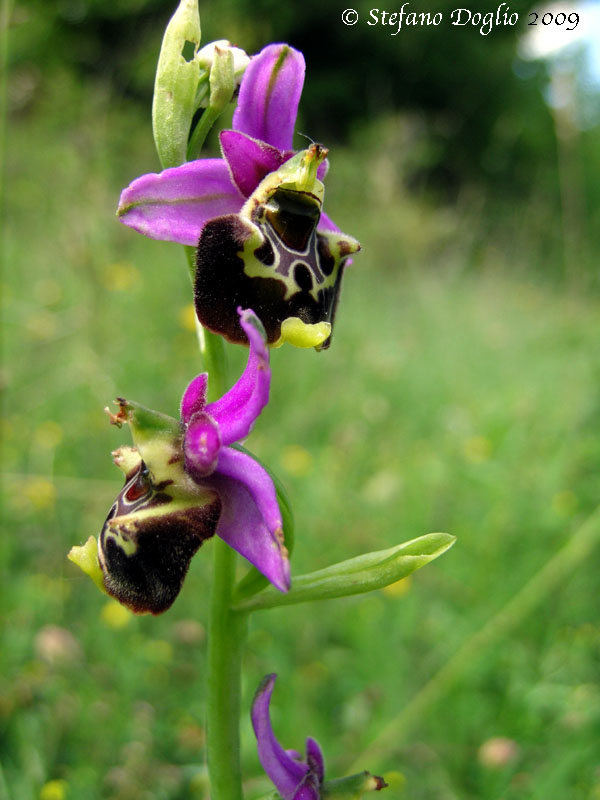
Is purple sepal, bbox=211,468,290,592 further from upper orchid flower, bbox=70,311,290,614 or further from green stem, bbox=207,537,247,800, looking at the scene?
green stem, bbox=207,537,247,800

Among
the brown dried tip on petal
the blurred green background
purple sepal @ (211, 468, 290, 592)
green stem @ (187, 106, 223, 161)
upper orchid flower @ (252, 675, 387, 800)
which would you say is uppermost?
green stem @ (187, 106, 223, 161)

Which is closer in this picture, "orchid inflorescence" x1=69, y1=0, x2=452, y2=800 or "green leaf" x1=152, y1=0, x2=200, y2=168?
"orchid inflorescence" x1=69, y1=0, x2=452, y2=800

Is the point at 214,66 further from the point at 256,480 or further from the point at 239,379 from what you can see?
the point at 256,480

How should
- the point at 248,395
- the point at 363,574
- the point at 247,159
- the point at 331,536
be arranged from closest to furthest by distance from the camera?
the point at 248,395 < the point at 363,574 < the point at 247,159 < the point at 331,536

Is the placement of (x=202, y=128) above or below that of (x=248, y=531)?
above

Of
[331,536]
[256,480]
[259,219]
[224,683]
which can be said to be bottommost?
[331,536]

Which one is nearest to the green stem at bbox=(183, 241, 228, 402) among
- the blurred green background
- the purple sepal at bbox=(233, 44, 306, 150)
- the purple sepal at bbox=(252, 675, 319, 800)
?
the purple sepal at bbox=(233, 44, 306, 150)

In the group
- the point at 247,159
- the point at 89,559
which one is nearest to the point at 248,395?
the point at 89,559
